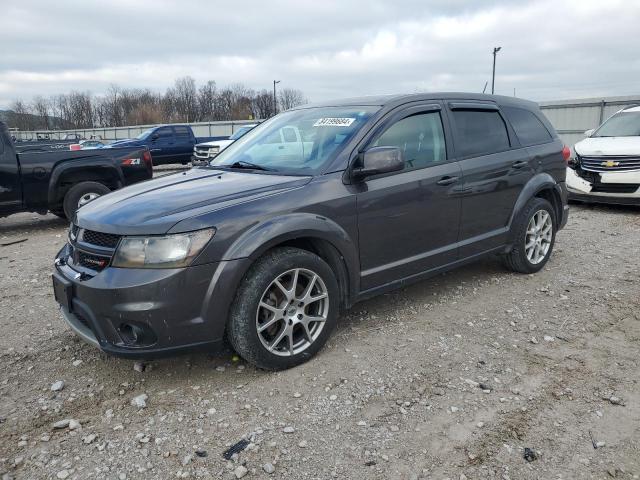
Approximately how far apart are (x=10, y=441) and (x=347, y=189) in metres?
2.43

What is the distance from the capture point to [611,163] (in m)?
8.43

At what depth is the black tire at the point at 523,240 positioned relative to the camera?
4895mm

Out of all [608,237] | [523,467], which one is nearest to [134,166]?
[608,237]

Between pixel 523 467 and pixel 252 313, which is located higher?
pixel 252 313

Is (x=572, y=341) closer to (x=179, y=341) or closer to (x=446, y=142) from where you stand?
(x=446, y=142)

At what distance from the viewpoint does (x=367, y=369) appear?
10.9 ft

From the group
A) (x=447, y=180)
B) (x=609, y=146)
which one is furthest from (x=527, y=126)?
(x=609, y=146)

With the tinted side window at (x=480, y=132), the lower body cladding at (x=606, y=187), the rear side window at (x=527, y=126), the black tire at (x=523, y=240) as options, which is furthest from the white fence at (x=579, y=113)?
the tinted side window at (x=480, y=132)

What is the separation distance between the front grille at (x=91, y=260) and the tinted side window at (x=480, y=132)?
114 inches

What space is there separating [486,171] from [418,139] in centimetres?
80

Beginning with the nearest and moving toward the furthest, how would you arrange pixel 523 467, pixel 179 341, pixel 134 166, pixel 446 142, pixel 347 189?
pixel 523 467 < pixel 179 341 < pixel 347 189 < pixel 446 142 < pixel 134 166

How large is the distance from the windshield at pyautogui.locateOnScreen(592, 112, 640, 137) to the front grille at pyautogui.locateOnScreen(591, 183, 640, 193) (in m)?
1.24

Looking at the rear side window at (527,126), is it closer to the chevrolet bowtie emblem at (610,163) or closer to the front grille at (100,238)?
the front grille at (100,238)

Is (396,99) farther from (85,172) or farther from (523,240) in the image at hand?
(85,172)
